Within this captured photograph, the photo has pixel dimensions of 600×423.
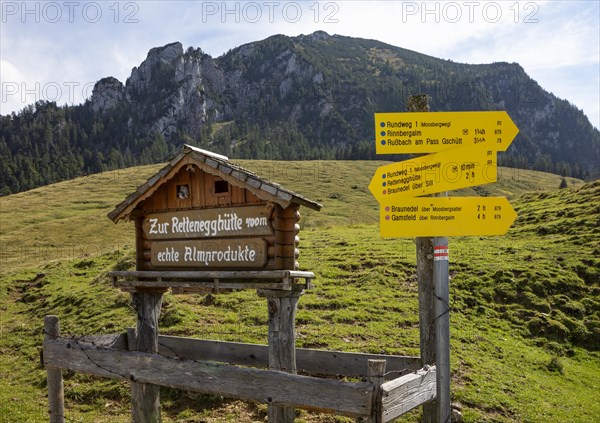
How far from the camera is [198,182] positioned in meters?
10.1

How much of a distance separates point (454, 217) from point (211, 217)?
209 inches

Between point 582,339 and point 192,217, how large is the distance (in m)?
16.1

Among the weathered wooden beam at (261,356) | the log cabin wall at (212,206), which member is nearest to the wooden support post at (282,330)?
the log cabin wall at (212,206)

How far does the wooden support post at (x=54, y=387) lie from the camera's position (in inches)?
376

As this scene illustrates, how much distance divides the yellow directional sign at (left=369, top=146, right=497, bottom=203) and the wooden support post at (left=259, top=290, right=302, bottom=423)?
334 centimetres

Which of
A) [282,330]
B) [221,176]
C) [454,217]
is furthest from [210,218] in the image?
[454,217]

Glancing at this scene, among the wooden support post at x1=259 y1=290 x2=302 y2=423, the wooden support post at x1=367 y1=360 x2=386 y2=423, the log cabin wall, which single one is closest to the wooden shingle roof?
the log cabin wall

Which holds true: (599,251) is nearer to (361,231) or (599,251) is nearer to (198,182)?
(361,231)

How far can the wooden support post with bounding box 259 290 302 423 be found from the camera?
8.62 metres

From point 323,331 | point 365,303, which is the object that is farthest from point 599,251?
point 323,331

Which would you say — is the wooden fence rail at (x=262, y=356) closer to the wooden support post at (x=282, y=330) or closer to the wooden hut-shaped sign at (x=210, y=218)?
the wooden support post at (x=282, y=330)

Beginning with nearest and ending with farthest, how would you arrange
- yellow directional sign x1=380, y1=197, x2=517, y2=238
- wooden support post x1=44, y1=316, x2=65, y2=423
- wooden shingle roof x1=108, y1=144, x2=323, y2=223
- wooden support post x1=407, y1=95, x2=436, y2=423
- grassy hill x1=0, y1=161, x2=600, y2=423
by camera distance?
yellow directional sign x1=380, y1=197, x2=517, y2=238, wooden support post x1=407, y1=95, x2=436, y2=423, wooden shingle roof x1=108, y1=144, x2=323, y2=223, wooden support post x1=44, y1=316, x2=65, y2=423, grassy hill x1=0, y1=161, x2=600, y2=423

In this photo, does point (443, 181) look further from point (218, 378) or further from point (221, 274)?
point (221, 274)

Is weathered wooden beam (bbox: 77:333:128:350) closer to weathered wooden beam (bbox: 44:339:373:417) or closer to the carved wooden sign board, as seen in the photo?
weathered wooden beam (bbox: 44:339:373:417)
